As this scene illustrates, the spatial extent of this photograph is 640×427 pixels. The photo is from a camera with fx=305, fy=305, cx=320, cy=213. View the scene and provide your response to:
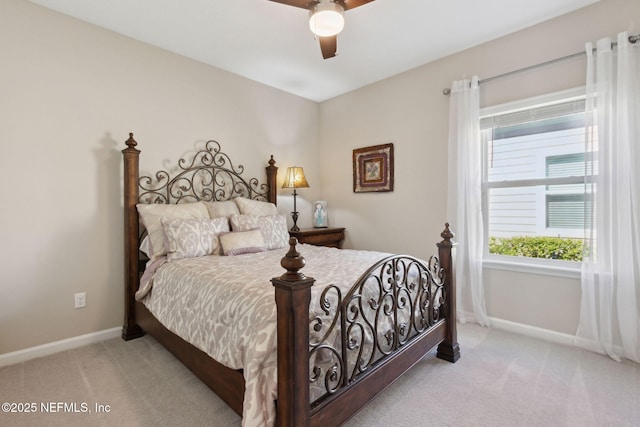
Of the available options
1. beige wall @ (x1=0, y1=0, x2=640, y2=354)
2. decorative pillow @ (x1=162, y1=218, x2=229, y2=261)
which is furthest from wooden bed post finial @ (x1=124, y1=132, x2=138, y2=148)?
decorative pillow @ (x1=162, y1=218, x2=229, y2=261)

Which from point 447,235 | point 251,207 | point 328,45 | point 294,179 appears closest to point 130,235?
point 251,207

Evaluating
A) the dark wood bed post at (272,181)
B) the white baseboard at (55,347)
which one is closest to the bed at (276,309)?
the white baseboard at (55,347)

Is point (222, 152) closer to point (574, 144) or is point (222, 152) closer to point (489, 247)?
point (489, 247)

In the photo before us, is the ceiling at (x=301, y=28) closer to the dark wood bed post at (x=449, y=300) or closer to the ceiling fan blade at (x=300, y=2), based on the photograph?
the ceiling fan blade at (x=300, y=2)

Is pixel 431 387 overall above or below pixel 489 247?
below

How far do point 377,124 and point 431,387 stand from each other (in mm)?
2885

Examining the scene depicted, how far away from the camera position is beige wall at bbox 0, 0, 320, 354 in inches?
88.2

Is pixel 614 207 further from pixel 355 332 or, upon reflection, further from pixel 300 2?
pixel 300 2

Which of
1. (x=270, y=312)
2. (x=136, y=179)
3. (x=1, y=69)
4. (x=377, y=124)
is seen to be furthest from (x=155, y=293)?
(x=377, y=124)

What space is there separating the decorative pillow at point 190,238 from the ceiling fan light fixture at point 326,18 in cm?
172

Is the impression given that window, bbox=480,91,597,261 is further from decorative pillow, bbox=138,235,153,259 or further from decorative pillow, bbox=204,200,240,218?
decorative pillow, bbox=138,235,153,259

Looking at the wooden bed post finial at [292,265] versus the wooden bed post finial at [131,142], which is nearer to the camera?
the wooden bed post finial at [292,265]

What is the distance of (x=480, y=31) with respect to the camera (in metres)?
2.72

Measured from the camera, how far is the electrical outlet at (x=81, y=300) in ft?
8.21
